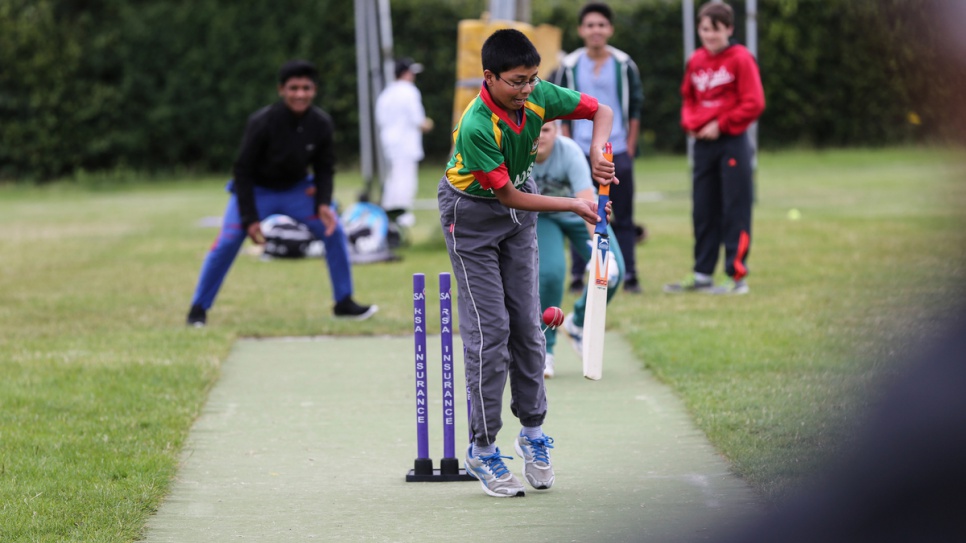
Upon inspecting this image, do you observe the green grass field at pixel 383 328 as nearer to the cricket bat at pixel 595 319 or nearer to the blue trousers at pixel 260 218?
the blue trousers at pixel 260 218

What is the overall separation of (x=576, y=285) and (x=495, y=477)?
5.65 m

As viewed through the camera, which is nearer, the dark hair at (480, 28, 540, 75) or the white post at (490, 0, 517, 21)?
the dark hair at (480, 28, 540, 75)

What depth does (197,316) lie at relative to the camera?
9.22 metres

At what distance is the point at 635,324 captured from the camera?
29.1 ft

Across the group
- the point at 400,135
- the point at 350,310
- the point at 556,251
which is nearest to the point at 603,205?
the point at 556,251

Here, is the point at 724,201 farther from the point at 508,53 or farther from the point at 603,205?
the point at 508,53

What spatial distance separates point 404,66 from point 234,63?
12.8m

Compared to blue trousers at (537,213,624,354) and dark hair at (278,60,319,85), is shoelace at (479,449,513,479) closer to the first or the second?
blue trousers at (537,213,624,354)

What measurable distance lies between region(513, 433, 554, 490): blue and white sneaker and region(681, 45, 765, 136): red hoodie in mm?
5465

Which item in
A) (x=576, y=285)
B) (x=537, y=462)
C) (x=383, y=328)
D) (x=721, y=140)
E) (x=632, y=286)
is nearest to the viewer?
(x=537, y=462)

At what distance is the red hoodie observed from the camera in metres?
9.74

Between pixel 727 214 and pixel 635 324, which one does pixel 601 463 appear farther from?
pixel 727 214

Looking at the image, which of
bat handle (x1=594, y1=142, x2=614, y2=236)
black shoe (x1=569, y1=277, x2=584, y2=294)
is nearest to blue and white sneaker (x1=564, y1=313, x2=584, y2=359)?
bat handle (x1=594, y1=142, x2=614, y2=236)

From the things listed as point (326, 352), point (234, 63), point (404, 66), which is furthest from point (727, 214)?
point (234, 63)
